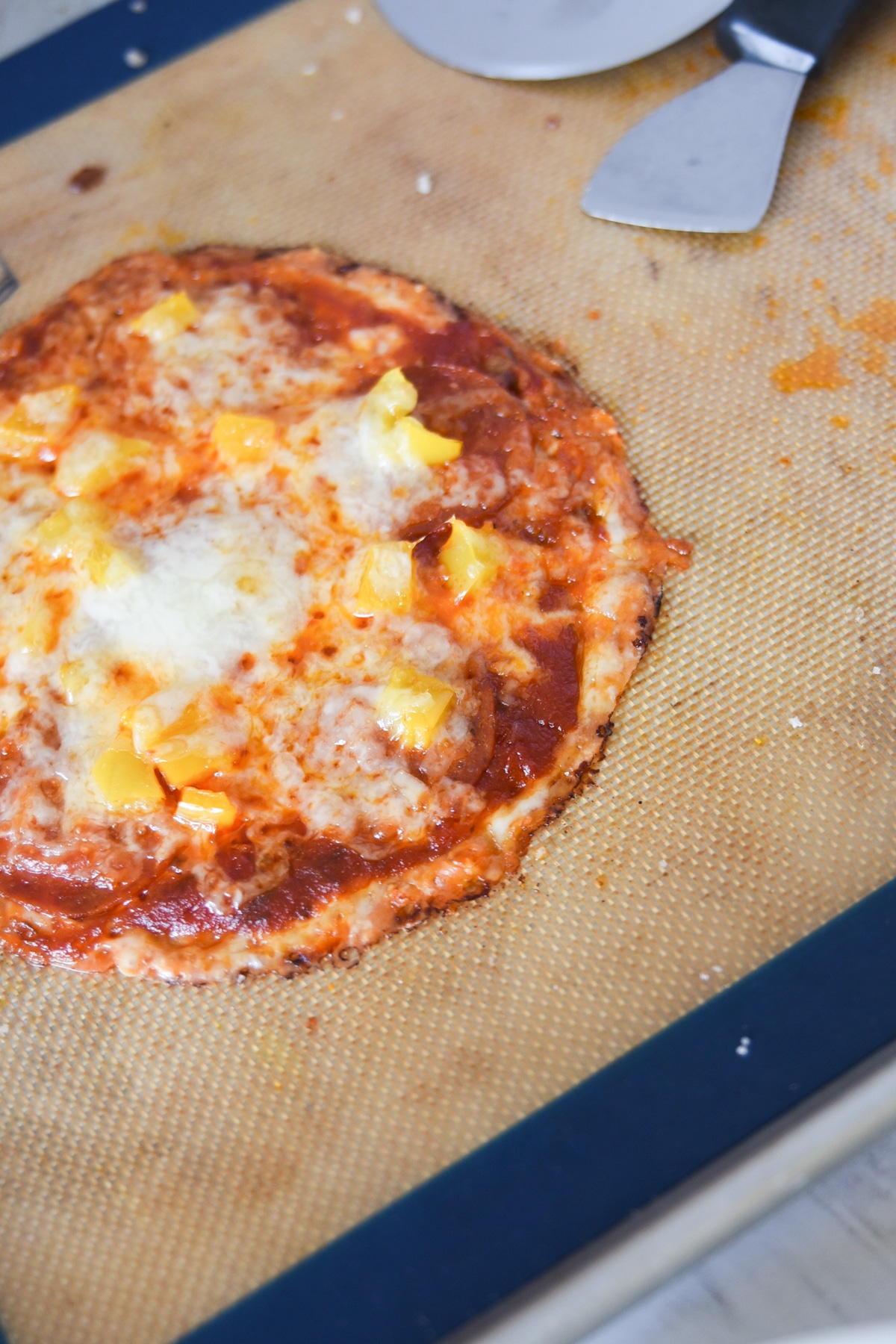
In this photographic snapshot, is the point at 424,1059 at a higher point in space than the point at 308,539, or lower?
lower

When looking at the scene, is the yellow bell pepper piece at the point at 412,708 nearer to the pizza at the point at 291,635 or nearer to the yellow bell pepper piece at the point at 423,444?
the pizza at the point at 291,635

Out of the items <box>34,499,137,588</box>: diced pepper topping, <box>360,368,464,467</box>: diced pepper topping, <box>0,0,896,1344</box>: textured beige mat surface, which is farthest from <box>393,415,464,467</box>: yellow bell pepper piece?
<box>34,499,137,588</box>: diced pepper topping

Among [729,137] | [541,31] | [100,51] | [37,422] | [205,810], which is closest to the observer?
[205,810]

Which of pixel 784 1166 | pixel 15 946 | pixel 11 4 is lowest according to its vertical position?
pixel 784 1166

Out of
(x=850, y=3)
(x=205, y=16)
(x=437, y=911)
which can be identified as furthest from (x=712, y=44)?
(x=437, y=911)

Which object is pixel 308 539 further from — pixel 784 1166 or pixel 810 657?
pixel 784 1166

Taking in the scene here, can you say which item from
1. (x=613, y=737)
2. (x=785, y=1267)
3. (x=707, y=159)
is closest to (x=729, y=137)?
(x=707, y=159)

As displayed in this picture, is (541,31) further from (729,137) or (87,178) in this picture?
(87,178)
